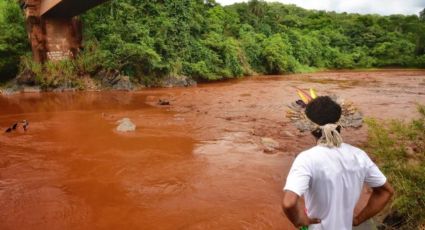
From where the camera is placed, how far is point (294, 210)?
1953mm

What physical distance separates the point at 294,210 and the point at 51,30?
2133cm

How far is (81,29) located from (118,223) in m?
19.6

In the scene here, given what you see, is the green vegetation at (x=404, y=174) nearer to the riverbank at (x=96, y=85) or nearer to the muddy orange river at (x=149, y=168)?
the muddy orange river at (x=149, y=168)

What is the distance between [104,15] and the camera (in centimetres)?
2181

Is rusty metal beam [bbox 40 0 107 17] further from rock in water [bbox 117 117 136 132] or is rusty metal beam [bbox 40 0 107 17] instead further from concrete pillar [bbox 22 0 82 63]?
rock in water [bbox 117 117 136 132]

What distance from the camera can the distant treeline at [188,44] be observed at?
20203 mm

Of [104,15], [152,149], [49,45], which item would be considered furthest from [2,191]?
[104,15]

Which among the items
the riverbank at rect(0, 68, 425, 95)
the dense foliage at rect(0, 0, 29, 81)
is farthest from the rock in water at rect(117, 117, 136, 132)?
the dense foliage at rect(0, 0, 29, 81)

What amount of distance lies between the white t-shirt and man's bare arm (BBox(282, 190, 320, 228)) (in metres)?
0.04

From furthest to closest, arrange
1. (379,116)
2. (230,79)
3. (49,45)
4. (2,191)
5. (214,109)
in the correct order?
1. (230,79)
2. (49,45)
3. (214,109)
4. (379,116)
5. (2,191)

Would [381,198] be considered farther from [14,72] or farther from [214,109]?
[14,72]

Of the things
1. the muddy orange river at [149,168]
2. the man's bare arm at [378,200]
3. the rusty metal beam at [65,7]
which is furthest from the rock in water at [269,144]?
the rusty metal beam at [65,7]

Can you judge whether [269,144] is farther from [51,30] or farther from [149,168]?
[51,30]

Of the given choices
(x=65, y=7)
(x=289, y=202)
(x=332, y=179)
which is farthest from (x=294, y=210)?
(x=65, y=7)
